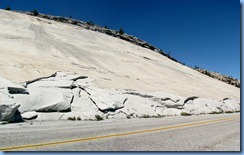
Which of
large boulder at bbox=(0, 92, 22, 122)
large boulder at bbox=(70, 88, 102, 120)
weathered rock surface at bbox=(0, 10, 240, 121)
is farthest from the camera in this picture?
large boulder at bbox=(70, 88, 102, 120)

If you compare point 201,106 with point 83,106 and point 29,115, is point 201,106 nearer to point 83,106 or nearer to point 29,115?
point 83,106

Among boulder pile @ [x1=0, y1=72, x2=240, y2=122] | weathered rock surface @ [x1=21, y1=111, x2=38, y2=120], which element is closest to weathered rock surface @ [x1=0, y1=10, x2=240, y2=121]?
boulder pile @ [x1=0, y1=72, x2=240, y2=122]

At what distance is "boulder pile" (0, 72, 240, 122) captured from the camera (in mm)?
17406

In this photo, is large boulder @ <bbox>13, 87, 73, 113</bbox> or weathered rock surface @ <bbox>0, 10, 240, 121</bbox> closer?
large boulder @ <bbox>13, 87, 73, 113</bbox>

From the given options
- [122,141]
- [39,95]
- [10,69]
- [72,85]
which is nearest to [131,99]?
[72,85]

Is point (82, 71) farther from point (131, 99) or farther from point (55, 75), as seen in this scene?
point (131, 99)

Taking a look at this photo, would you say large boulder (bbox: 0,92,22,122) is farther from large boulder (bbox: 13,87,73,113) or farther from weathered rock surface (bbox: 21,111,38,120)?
large boulder (bbox: 13,87,73,113)

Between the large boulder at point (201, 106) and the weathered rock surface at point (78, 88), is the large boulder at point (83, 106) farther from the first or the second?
the large boulder at point (201, 106)

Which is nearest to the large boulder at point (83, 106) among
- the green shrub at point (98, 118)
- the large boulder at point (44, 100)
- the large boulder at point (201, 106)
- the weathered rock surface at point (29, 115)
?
the green shrub at point (98, 118)

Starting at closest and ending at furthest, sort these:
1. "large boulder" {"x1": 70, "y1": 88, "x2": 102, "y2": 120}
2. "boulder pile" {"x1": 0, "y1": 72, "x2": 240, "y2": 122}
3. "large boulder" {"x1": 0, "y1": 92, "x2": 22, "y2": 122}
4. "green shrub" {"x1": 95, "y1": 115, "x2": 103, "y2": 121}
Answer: "large boulder" {"x1": 0, "y1": 92, "x2": 22, "y2": 122}
"boulder pile" {"x1": 0, "y1": 72, "x2": 240, "y2": 122}
"green shrub" {"x1": 95, "y1": 115, "x2": 103, "y2": 121}
"large boulder" {"x1": 70, "y1": 88, "x2": 102, "y2": 120}

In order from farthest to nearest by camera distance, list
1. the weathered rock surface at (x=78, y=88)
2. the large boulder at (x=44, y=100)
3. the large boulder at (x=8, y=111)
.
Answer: the weathered rock surface at (x=78, y=88) → the large boulder at (x=44, y=100) → the large boulder at (x=8, y=111)

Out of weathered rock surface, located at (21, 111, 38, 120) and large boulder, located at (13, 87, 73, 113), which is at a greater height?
large boulder, located at (13, 87, 73, 113)

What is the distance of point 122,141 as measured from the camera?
977 centimetres

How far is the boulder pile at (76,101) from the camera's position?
17.4 m
